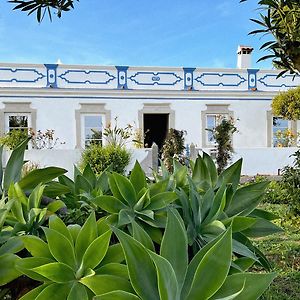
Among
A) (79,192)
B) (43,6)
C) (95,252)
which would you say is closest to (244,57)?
(43,6)

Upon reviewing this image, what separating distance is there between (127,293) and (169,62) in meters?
12.9

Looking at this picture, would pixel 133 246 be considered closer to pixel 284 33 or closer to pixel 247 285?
pixel 247 285

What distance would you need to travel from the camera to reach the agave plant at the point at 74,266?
19.5 inches

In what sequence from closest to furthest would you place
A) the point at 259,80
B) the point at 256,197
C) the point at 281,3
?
the point at 256,197 → the point at 281,3 → the point at 259,80

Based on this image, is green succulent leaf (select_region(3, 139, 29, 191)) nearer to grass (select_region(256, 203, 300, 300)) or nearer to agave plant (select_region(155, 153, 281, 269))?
agave plant (select_region(155, 153, 281, 269))

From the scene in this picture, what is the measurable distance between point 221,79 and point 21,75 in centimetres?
672

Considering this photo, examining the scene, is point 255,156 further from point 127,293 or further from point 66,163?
point 127,293

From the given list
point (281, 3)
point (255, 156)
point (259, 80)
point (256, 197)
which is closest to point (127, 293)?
point (256, 197)

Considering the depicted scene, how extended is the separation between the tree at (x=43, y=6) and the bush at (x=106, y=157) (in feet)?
22.3

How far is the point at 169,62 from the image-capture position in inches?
507

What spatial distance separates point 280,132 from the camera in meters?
13.0

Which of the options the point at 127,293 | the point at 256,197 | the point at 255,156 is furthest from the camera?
the point at 255,156

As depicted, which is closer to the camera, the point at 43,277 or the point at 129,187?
the point at 43,277

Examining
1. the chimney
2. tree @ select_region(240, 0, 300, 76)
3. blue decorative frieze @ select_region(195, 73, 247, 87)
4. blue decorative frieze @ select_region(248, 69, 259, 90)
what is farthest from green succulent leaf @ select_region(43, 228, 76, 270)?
the chimney
